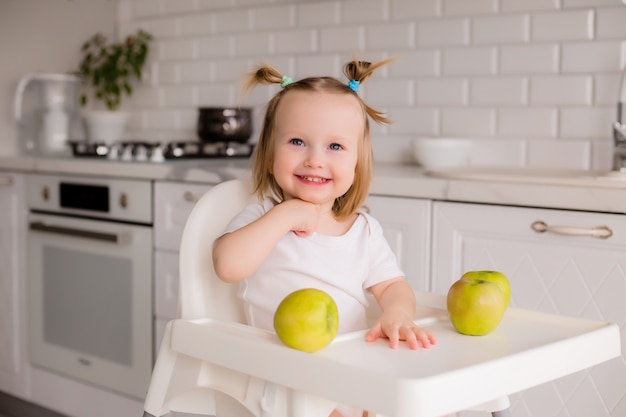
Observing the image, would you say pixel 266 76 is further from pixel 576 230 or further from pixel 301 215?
pixel 576 230

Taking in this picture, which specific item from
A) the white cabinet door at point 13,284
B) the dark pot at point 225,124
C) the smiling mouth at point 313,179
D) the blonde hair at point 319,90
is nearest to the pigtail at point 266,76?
the blonde hair at point 319,90

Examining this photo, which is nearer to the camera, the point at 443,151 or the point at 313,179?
the point at 313,179

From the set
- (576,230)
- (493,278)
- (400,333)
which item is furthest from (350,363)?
(576,230)

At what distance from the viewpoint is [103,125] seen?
3.61 metres

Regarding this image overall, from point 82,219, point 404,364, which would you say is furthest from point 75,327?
point 404,364

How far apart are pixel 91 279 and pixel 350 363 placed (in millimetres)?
2083

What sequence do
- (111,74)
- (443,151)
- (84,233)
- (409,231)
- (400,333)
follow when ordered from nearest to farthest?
1. (400,333)
2. (409,231)
3. (443,151)
4. (84,233)
5. (111,74)

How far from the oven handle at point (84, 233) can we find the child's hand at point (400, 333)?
5.59 feet

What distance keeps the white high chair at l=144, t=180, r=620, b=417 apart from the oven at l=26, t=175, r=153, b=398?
52.1 inches

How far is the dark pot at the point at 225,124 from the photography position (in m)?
3.24

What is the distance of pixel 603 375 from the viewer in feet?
6.55

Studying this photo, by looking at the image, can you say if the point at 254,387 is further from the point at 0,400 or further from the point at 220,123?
the point at 0,400

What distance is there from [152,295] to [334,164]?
1.52 metres

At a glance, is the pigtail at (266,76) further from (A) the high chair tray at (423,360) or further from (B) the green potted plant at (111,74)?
(B) the green potted plant at (111,74)
